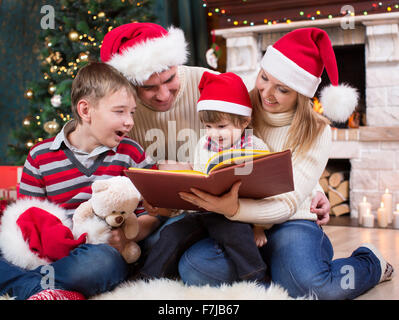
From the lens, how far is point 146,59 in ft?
4.28

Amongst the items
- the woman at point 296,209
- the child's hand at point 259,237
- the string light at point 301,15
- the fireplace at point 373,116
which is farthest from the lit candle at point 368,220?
the child's hand at point 259,237

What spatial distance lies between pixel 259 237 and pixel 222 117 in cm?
38

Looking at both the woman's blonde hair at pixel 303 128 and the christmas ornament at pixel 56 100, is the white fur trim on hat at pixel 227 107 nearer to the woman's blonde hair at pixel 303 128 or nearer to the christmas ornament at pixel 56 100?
the woman's blonde hair at pixel 303 128

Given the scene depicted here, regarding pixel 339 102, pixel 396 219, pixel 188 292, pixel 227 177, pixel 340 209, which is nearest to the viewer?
pixel 227 177

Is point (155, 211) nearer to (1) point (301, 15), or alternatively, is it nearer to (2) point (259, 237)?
(2) point (259, 237)

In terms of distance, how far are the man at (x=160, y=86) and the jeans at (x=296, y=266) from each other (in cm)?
15

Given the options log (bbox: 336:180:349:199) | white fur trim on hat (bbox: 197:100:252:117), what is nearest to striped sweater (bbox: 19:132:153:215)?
white fur trim on hat (bbox: 197:100:252:117)

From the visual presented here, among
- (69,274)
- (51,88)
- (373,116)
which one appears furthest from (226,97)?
(373,116)

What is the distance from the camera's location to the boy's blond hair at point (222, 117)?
1.33m

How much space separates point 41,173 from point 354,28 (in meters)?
2.48

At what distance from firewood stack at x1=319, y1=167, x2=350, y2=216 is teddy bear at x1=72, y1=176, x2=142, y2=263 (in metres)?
2.15
